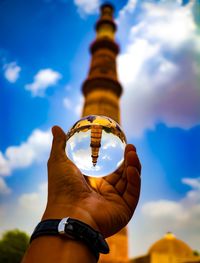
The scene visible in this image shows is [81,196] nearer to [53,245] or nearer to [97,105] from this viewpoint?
[53,245]

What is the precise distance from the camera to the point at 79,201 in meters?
1.92

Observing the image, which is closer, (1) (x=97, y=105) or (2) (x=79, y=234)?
(2) (x=79, y=234)

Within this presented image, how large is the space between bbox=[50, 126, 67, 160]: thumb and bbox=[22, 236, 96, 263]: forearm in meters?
0.78

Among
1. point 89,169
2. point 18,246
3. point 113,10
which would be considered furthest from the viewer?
point 113,10

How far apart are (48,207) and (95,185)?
63 cm

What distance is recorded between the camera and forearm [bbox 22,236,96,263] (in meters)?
1.45

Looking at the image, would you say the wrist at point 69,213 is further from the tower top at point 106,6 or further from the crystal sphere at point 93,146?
the tower top at point 106,6

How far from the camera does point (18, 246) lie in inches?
882

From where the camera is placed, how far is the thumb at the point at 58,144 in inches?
87.5

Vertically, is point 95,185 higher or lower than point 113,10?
lower

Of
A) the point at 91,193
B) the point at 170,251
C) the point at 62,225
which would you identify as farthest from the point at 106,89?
the point at 62,225

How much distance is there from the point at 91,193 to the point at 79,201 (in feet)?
0.59

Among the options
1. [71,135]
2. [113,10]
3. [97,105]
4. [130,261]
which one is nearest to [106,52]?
[97,105]

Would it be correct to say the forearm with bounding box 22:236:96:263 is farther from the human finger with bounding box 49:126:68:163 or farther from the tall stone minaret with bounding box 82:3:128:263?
the tall stone minaret with bounding box 82:3:128:263
